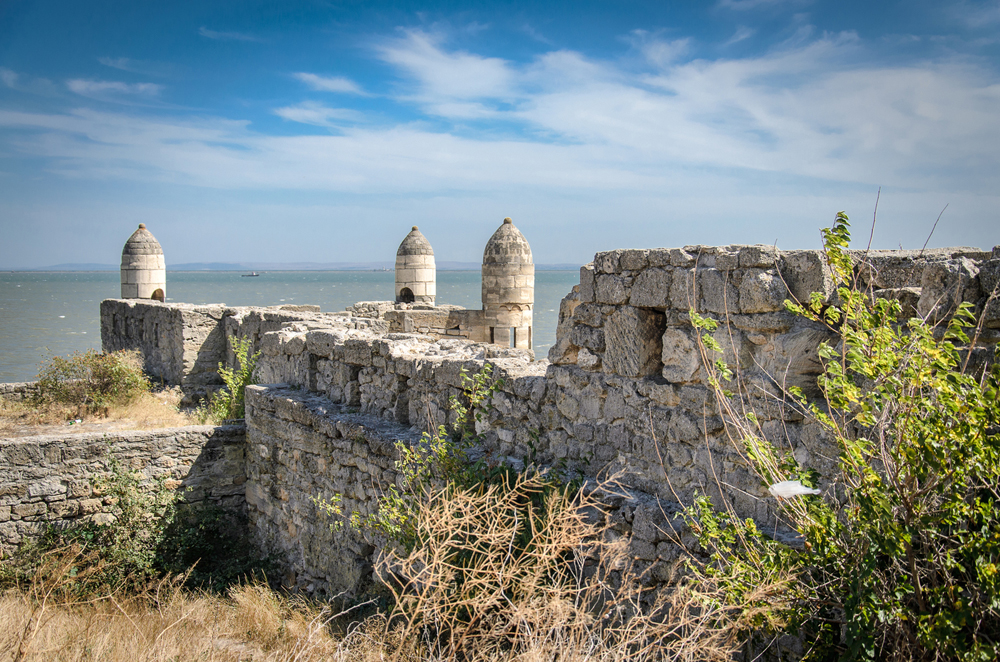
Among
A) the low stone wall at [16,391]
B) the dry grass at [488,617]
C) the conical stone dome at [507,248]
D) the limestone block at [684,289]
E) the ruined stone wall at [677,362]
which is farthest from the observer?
the conical stone dome at [507,248]

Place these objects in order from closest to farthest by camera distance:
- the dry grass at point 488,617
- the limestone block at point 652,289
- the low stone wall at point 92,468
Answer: the dry grass at point 488,617, the limestone block at point 652,289, the low stone wall at point 92,468

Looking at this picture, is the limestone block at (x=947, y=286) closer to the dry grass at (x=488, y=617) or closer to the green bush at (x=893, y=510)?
the green bush at (x=893, y=510)

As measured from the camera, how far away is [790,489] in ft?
9.08

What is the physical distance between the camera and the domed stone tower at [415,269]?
1617 centimetres

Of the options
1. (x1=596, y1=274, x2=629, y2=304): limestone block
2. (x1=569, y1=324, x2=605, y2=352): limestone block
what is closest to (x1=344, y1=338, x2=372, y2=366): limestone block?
(x1=569, y1=324, x2=605, y2=352): limestone block

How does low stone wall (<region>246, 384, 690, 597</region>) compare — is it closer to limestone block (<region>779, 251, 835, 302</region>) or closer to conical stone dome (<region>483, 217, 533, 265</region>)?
limestone block (<region>779, 251, 835, 302</region>)

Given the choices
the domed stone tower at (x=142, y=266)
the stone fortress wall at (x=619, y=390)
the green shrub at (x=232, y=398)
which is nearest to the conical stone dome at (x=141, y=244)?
the domed stone tower at (x=142, y=266)

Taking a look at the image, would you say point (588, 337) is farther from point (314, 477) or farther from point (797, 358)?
point (314, 477)

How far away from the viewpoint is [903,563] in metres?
2.70

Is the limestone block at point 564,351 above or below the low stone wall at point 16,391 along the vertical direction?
above

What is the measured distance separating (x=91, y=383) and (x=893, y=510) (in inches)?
400

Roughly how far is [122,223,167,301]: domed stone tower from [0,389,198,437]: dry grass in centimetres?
522

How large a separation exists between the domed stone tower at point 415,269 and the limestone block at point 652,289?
485 inches

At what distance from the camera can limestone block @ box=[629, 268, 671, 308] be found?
148 inches
